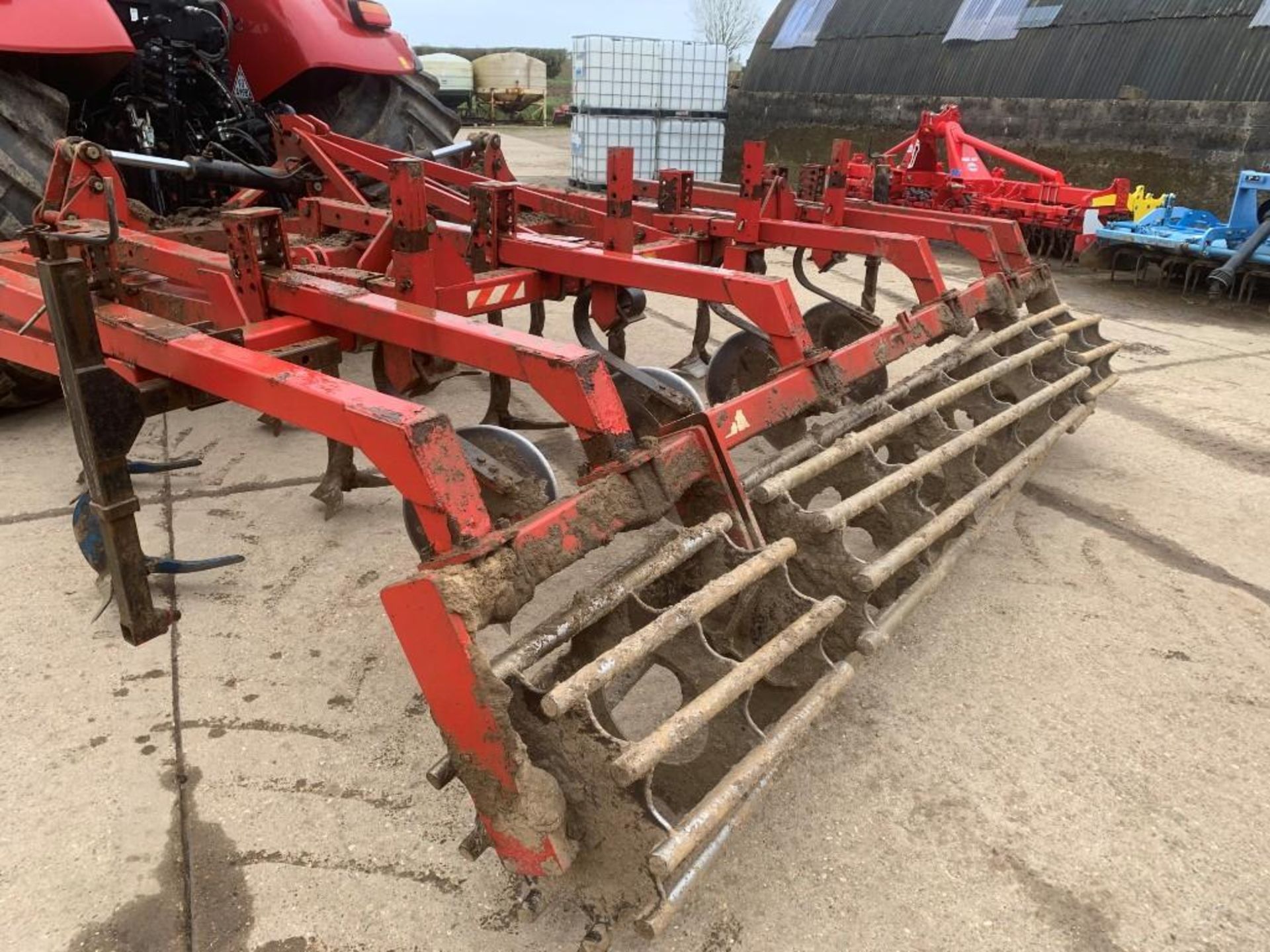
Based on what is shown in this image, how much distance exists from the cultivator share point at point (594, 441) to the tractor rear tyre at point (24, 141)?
14.9 inches

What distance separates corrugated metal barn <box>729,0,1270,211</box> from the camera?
7.84 meters

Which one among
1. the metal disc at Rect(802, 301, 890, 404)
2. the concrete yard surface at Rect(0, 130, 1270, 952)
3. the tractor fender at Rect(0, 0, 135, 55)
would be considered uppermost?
the tractor fender at Rect(0, 0, 135, 55)

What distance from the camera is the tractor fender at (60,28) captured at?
10.1ft

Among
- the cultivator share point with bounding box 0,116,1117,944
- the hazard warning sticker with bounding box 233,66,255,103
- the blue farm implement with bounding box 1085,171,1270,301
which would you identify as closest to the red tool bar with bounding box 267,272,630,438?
the cultivator share point with bounding box 0,116,1117,944

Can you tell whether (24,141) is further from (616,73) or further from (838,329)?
(616,73)

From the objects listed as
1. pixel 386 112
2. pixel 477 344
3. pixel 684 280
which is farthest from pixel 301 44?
pixel 477 344

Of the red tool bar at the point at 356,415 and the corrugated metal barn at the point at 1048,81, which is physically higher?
the corrugated metal barn at the point at 1048,81

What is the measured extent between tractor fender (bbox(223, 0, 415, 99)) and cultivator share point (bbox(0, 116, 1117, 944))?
104cm

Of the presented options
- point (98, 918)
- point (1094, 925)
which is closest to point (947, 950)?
point (1094, 925)

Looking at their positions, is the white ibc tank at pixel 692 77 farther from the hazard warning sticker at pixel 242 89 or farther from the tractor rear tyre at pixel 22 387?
Result: the tractor rear tyre at pixel 22 387

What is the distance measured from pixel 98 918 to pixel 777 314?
202 cm

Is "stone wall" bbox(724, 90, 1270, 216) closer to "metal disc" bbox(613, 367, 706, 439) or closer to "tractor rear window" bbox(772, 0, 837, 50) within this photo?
"tractor rear window" bbox(772, 0, 837, 50)

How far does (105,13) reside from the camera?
3244 mm

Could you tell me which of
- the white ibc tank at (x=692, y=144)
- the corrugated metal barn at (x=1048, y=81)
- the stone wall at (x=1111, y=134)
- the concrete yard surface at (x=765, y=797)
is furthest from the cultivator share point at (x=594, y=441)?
the white ibc tank at (x=692, y=144)
